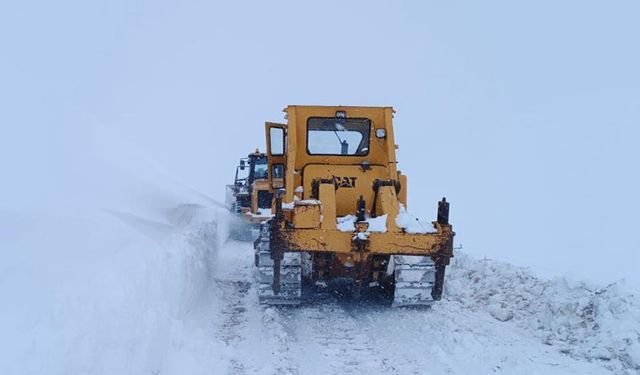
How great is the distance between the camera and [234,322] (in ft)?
25.0

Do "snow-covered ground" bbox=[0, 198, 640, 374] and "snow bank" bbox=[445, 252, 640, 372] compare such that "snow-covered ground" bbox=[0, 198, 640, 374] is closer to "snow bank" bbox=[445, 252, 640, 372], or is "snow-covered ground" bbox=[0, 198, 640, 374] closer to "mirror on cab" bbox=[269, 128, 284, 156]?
"snow bank" bbox=[445, 252, 640, 372]

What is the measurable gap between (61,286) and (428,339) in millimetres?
3853

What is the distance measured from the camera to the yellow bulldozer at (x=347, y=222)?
7.87 meters

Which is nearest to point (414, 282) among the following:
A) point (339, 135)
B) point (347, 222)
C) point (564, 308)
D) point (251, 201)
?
point (347, 222)

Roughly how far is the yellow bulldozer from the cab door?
13 centimetres

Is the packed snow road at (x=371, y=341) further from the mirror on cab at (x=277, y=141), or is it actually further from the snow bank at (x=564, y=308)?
the mirror on cab at (x=277, y=141)

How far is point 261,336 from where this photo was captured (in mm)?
6996

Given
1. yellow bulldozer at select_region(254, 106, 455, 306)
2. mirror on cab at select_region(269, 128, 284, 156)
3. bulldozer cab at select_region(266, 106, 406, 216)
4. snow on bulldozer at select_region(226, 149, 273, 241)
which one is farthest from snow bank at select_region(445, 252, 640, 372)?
snow on bulldozer at select_region(226, 149, 273, 241)

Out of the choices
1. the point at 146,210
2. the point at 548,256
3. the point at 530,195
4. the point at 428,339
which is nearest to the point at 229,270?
the point at 146,210

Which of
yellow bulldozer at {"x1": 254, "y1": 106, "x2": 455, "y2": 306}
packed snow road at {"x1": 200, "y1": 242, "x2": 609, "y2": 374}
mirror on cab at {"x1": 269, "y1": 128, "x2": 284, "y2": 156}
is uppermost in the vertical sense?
mirror on cab at {"x1": 269, "y1": 128, "x2": 284, "y2": 156}

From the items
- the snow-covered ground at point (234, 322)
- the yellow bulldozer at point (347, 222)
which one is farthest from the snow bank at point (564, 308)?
the yellow bulldozer at point (347, 222)

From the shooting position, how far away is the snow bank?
20.4ft

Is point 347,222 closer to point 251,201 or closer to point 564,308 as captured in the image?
point 564,308

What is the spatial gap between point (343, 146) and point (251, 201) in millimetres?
7698
